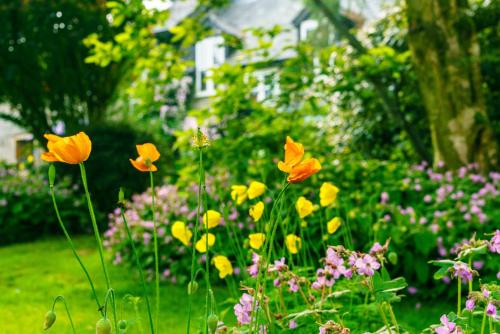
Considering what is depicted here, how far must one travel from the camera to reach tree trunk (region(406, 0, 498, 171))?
5.63 meters

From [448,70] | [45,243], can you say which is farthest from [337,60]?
[45,243]

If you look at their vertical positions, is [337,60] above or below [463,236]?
above

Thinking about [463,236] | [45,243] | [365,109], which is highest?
[365,109]

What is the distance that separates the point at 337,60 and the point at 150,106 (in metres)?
1.87

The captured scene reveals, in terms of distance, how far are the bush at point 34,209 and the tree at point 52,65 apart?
1.70 metres

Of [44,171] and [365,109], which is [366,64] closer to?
[365,109]

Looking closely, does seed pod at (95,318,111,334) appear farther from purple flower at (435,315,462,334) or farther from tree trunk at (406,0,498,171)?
tree trunk at (406,0,498,171)

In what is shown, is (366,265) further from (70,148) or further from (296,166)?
(70,148)

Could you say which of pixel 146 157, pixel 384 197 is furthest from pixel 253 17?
pixel 146 157

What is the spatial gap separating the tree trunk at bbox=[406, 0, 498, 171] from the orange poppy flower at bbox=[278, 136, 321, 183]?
14.3 feet

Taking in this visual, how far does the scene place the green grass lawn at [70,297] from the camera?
3.89 m

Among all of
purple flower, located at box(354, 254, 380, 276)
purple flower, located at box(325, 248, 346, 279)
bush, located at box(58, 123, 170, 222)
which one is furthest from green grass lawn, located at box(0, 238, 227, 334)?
bush, located at box(58, 123, 170, 222)

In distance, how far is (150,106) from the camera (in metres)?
6.35

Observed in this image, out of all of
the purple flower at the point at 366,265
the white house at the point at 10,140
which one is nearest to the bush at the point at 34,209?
the purple flower at the point at 366,265
